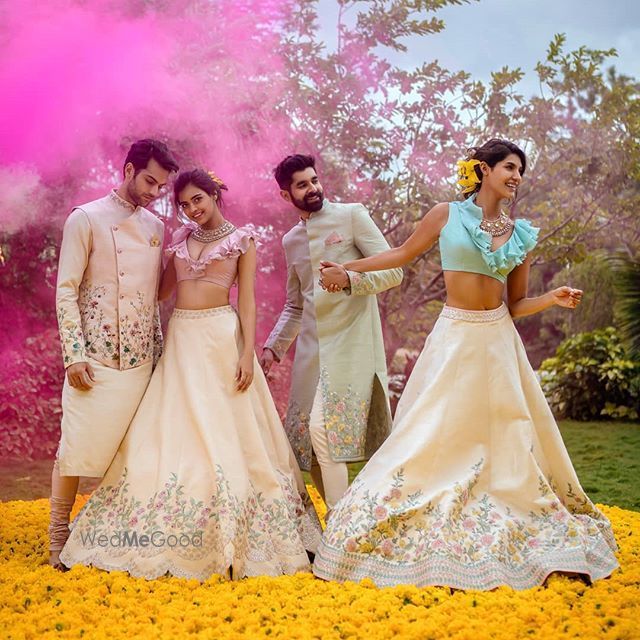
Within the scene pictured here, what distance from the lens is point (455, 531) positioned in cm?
299

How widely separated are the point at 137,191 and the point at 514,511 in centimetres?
207

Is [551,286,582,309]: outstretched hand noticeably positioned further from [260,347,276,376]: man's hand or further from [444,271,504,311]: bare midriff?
[260,347,276,376]: man's hand

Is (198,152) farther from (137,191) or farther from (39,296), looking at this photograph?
(137,191)

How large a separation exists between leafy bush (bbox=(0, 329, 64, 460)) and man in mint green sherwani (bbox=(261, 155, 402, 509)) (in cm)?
292

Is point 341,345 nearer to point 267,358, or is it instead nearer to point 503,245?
point 267,358

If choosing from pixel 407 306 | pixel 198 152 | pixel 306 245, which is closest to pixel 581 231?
pixel 407 306

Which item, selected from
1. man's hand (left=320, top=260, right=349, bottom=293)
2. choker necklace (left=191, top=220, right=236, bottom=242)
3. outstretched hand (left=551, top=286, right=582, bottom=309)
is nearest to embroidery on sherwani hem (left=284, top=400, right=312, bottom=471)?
man's hand (left=320, top=260, right=349, bottom=293)

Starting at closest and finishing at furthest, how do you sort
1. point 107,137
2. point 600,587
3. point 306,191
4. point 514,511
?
point 600,587, point 514,511, point 306,191, point 107,137

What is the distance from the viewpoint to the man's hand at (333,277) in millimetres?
3422

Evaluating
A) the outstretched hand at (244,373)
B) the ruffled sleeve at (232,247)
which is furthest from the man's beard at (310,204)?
the outstretched hand at (244,373)

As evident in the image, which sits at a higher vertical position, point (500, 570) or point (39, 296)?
point (39, 296)

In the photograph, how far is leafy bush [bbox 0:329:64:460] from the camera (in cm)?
581

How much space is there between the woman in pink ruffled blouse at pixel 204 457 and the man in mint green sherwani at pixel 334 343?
0.64 feet

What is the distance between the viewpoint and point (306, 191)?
3631mm
